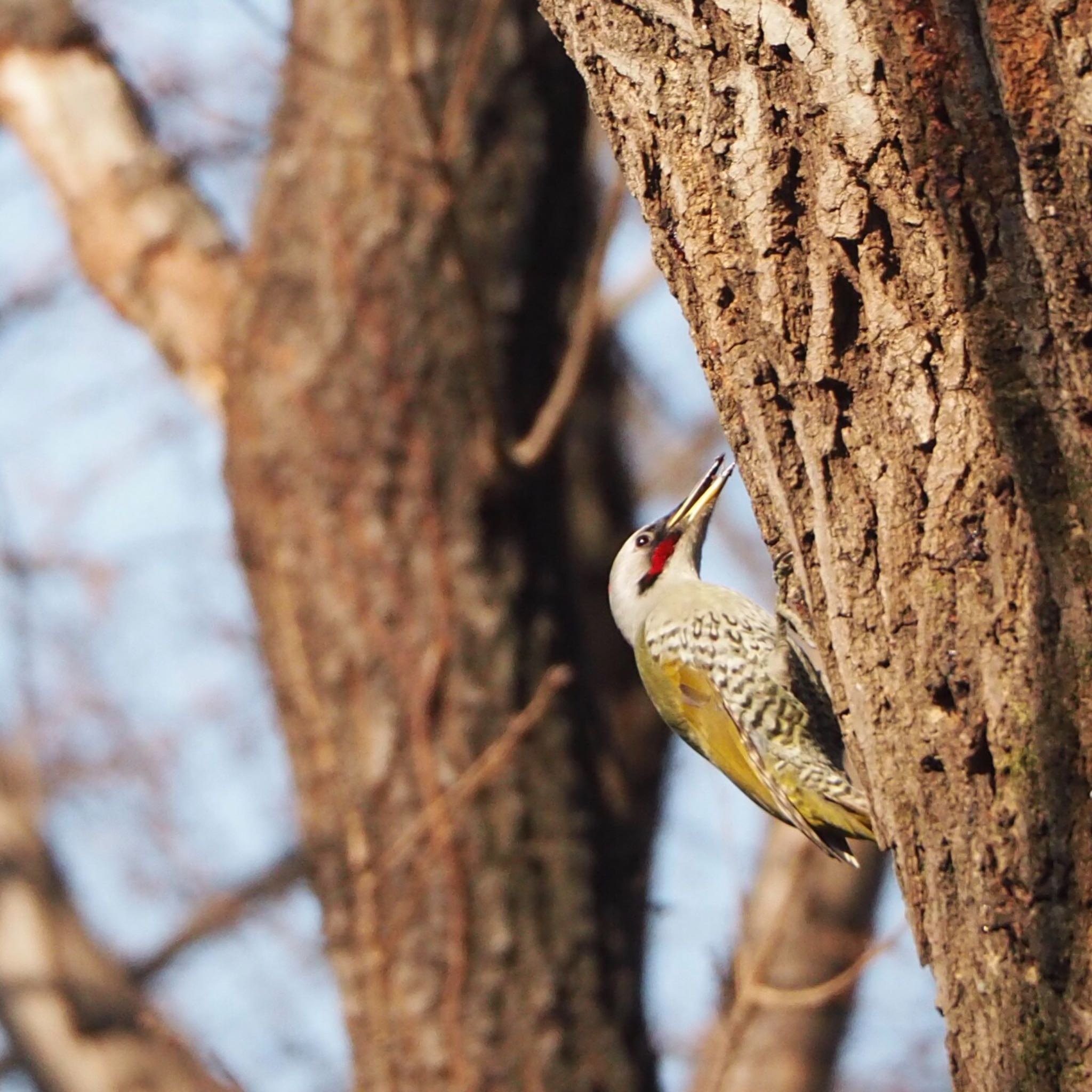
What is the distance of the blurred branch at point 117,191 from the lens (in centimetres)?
528

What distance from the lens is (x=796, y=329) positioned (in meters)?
1.95

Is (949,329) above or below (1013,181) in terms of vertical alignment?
below

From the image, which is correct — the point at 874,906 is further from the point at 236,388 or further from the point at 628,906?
the point at 236,388

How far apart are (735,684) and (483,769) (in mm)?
702

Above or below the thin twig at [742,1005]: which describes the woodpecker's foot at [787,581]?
above

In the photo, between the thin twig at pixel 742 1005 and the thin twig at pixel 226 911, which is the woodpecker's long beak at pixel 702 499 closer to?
the thin twig at pixel 742 1005

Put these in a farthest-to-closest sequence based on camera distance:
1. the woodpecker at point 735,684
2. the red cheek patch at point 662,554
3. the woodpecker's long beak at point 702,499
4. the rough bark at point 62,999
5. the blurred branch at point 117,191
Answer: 1. the rough bark at point 62,999
2. the blurred branch at point 117,191
3. the red cheek patch at point 662,554
4. the woodpecker's long beak at point 702,499
5. the woodpecker at point 735,684

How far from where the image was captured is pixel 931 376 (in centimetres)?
186

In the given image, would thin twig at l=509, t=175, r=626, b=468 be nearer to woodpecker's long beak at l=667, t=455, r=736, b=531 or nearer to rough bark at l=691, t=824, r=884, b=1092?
woodpecker's long beak at l=667, t=455, r=736, b=531

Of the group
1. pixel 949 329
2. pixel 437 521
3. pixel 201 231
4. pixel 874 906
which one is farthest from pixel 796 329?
pixel 874 906

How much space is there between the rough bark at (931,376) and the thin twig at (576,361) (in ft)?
6.76

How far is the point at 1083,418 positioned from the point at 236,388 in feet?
11.1

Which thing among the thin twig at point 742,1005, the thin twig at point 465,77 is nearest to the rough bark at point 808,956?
the thin twig at point 742,1005

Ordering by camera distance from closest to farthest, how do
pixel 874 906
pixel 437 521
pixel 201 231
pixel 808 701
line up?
pixel 808 701 < pixel 437 521 < pixel 201 231 < pixel 874 906
